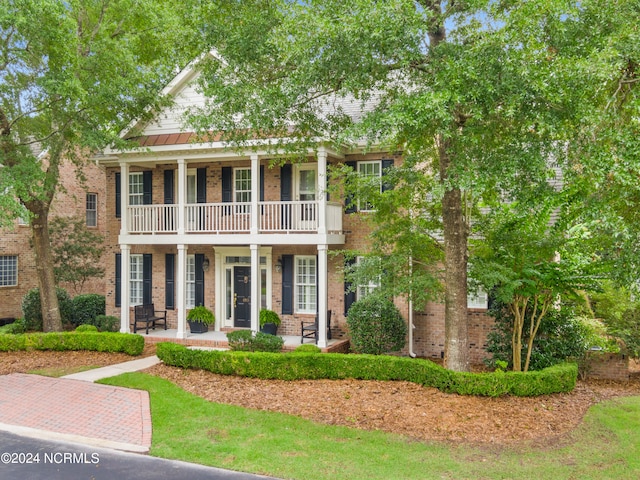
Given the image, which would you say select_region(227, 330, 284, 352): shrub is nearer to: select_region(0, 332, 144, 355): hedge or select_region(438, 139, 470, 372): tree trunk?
select_region(0, 332, 144, 355): hedge

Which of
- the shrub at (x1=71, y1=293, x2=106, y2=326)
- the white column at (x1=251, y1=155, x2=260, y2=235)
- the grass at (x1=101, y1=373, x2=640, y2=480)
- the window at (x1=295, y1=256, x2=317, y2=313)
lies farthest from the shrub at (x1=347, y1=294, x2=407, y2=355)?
the shrub at (x1=71, y1=293, x2=106, y2=326)

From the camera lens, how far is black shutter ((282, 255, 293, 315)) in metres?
16.8

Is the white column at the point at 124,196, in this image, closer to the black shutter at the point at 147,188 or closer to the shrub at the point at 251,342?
the black shutter at the point at 147,188

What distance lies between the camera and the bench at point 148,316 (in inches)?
688

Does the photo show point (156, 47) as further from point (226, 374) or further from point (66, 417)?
point (66, 417)

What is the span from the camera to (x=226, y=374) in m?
12.3

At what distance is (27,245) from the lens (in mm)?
22781

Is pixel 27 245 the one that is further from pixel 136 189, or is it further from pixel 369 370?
pixel 369 370

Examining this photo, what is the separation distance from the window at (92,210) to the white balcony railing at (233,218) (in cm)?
909

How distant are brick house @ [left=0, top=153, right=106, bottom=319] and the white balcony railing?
438cm

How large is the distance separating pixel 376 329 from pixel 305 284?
346 cm

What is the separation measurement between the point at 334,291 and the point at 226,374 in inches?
204

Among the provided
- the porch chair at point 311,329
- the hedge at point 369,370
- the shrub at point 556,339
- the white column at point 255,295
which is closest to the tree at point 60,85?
the white column at point 255,295

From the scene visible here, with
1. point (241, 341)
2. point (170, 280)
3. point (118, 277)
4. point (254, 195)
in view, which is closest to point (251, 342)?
point (241, 341)
